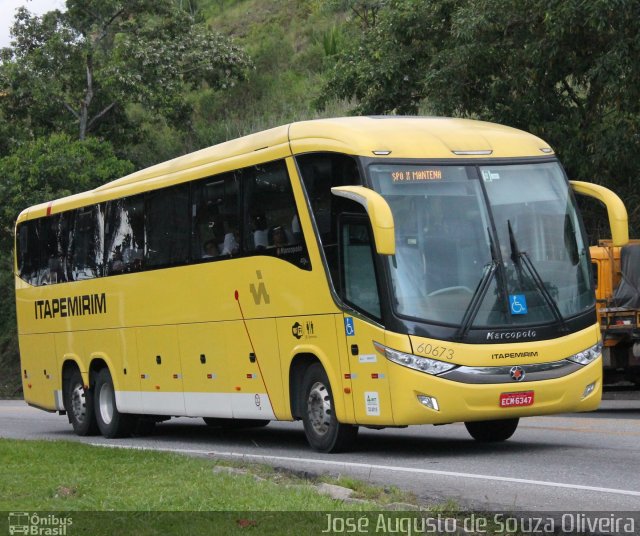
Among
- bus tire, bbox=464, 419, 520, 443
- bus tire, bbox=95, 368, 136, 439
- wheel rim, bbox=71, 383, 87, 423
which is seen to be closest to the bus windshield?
bus tire, bbox=464, 419, 520, 443

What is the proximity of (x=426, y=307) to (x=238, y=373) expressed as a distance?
3.90 metres

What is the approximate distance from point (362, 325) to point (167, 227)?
200 inches

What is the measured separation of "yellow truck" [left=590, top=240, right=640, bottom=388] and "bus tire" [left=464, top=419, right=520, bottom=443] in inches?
252

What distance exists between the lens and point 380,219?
12891mm

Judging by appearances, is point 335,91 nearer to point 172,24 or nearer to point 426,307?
point 172,24

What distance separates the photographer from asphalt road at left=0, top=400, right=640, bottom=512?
1046 centimetres

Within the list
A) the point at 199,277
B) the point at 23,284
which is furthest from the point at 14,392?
the point at 199,277

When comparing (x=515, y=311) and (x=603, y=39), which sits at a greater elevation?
(x=603, y=39)

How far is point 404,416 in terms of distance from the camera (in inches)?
522

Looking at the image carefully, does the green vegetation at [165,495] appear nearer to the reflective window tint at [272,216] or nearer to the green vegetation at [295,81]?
the reflective window tint at [272,216]

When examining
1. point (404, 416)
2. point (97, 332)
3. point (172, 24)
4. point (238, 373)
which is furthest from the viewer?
point (172, 24)

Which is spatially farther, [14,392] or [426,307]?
[14,392]

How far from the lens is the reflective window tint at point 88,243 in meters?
20.2

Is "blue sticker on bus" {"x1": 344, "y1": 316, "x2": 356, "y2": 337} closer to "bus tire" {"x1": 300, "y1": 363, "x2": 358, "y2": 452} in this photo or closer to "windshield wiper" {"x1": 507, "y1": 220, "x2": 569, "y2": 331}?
"bus tire" {"x1": 300, "y1": 363, "x2": 358, "y2": 452}
